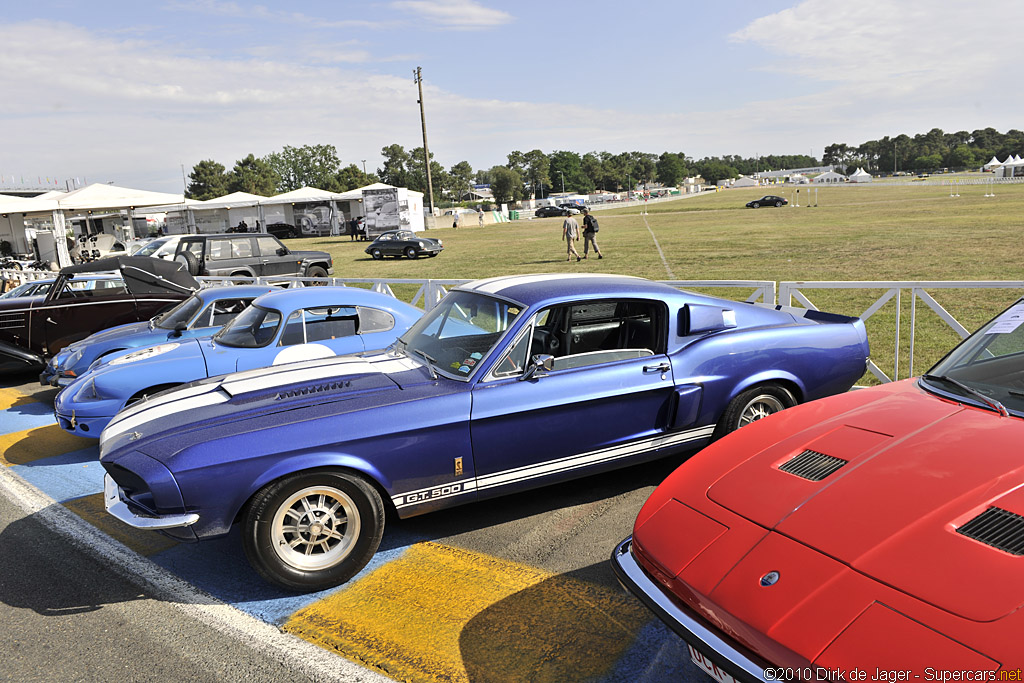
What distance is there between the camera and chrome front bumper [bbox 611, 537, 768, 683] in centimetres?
212

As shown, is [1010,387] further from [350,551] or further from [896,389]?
[350,551]

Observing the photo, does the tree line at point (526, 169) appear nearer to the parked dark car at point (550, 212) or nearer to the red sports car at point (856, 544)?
the parked dark car at point (550, 212)

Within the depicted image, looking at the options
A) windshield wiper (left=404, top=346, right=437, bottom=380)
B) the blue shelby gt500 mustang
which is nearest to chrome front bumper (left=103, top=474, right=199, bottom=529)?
the blue shelby gt500 mustang

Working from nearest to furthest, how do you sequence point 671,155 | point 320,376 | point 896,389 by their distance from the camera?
point 896,389 < point 320,376 < point 671,155

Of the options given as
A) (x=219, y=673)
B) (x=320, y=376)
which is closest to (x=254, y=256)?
(x=320, y=376)

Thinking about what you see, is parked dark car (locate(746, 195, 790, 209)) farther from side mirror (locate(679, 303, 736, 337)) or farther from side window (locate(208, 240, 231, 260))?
side mirror (locate(679, 303, 736, 337))

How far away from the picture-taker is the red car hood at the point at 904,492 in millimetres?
1984

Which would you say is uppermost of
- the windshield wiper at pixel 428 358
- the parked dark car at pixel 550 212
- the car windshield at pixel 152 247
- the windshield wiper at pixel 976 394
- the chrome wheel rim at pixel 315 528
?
the parked dark car at pixel 550 212

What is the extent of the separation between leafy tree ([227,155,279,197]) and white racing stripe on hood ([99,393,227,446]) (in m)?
116

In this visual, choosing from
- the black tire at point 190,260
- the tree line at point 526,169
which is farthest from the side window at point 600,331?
the tree line at point 526,169

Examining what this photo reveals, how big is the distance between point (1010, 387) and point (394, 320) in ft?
17.7

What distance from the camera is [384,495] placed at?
3893 mm

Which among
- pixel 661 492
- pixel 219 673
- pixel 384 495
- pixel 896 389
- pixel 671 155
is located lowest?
pixel 219 673

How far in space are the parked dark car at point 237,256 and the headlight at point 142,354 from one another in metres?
10.2
